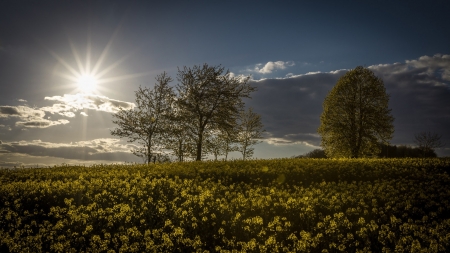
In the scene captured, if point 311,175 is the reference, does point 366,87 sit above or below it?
above

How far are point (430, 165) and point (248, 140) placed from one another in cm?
A: 2723

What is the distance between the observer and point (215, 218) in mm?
9898

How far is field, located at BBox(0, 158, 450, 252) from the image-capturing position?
8047mm

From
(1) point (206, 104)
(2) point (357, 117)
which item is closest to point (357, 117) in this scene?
(2) point (357, 117)

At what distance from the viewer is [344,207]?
11.8 metres

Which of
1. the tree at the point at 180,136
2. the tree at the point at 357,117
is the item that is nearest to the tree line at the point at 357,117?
the tree at the point at 357,117

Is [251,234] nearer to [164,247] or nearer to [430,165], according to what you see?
[164,247]

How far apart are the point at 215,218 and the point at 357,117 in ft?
101

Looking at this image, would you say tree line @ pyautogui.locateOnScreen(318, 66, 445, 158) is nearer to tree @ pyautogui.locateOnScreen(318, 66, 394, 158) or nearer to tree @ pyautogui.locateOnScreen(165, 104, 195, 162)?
tree @ pyautogui.locateOnScreen(318, 66, 394, 158)

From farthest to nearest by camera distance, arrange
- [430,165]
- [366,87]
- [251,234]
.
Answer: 1. [366,87]
2. [430,165]
3. [251,234]

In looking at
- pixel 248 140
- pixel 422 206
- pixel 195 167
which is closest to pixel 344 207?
pixel 422 206

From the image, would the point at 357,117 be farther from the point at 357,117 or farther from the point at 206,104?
the point at 206,104

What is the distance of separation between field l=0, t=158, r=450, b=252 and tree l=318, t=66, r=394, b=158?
62.2 feet

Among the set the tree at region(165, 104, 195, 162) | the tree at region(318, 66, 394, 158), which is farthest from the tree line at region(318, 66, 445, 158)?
the tree at region(165, 104, 195, 162)
